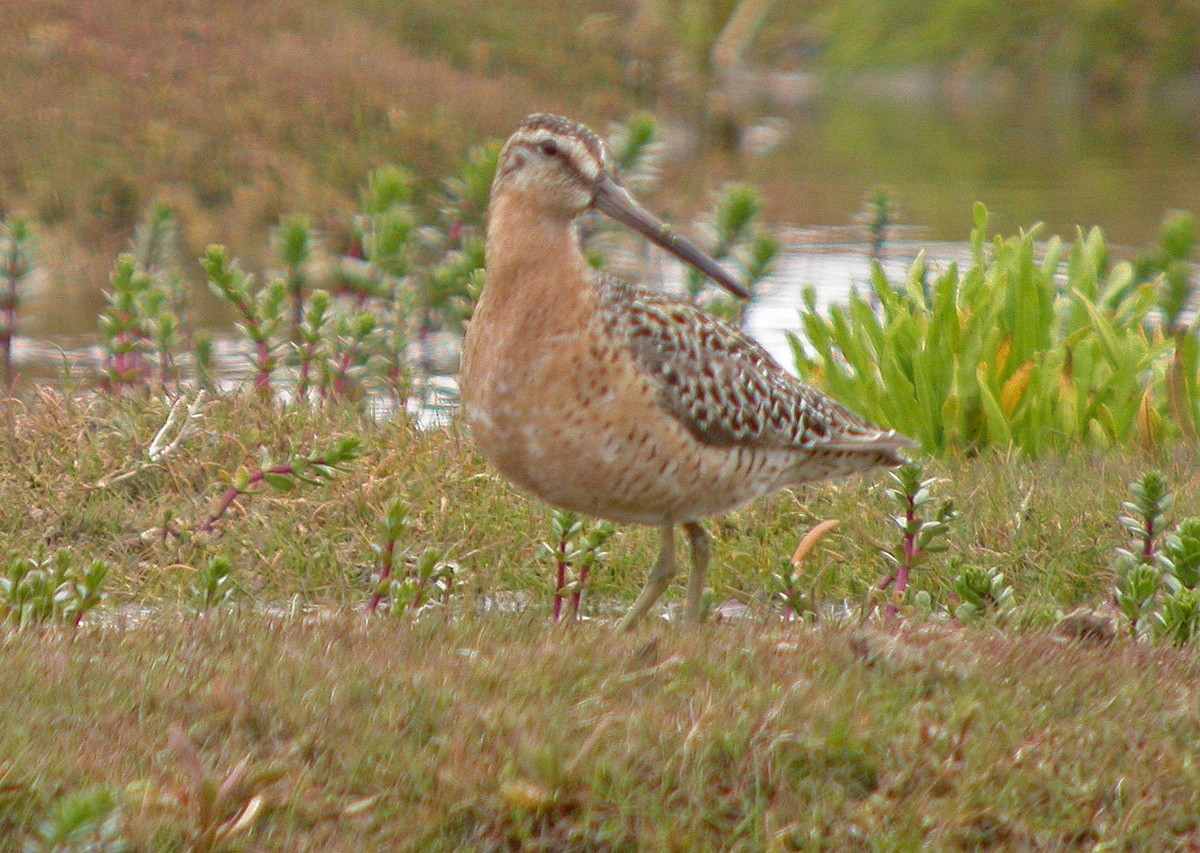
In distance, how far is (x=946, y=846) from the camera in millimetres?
3539

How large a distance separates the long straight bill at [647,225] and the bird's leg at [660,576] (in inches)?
30.3

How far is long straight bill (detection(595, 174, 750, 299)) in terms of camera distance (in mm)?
5070

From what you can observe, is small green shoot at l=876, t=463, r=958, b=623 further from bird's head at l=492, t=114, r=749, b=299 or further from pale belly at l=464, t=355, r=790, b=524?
bird's head at l=492, t=114, r=749, b=299

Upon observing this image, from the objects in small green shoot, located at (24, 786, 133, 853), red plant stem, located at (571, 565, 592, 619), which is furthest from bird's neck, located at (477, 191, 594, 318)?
small green shoot, located at (24, 786, 133, 853)

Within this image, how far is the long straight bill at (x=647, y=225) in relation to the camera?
5.07m

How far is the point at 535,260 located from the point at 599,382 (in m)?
0.41

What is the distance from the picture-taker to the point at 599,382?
474 cm

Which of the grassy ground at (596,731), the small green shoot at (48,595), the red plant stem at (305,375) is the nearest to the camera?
the grassy ground at (596,731)

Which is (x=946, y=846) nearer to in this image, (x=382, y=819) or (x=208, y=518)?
(x=382, y=819)

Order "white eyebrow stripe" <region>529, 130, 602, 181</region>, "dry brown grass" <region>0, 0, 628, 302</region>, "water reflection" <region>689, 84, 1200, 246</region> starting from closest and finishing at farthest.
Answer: "white eyebrow stripe" <region>529, 130, 602, 181</region> < "dry brown grass" <region>0, 0, 628, 302</region> < "water reflection" <region>689, 84, 1200, 246</region>

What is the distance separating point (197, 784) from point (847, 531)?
10.6 feet

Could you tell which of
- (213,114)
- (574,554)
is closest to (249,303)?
(574,554)

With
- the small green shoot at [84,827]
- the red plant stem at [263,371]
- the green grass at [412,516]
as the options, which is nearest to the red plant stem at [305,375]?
the red plant stem at [263,371]

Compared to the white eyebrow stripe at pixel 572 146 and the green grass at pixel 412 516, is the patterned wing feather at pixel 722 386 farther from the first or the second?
the green grass at pixel 412 516
